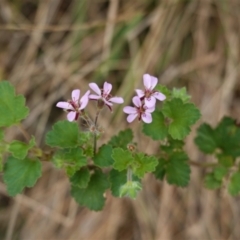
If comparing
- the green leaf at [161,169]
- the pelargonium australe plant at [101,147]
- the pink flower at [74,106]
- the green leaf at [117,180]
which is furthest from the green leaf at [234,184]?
the pink flower at [74,106]

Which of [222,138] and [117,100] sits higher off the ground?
[222,138]

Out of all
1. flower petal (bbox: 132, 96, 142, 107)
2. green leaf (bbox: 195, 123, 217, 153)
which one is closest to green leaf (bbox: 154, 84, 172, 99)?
flower petal (bbox: 132, 96, 142, 107)

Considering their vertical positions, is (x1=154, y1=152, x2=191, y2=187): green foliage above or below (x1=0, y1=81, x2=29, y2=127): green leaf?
below

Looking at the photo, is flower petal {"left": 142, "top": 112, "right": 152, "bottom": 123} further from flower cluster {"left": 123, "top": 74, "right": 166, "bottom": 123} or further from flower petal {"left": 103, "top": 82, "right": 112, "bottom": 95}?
flower petal {"left": 103, "top": 82, "right": 112, "bottom": 95}

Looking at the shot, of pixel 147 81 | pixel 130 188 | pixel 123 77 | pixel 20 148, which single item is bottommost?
pixel 130 188

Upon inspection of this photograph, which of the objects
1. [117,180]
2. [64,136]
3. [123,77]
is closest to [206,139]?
[117,180]

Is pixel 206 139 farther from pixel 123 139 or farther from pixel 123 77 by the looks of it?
pixel 123 77

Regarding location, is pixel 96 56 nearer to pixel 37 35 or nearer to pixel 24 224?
pixel 37 35
